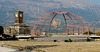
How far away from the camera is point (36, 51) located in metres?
35.2

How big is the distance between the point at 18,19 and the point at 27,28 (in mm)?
15068

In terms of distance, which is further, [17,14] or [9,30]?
[17,14]

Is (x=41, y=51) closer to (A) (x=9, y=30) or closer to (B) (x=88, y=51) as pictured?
(B) (x=88, y=51)

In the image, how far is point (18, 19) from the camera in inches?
6929

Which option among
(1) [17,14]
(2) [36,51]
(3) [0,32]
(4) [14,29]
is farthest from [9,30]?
(2) [36,51]

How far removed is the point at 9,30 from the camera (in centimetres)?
16675

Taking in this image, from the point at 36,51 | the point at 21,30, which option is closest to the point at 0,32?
the point at 21,30

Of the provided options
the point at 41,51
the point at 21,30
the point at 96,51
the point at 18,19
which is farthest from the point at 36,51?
the point at 18,19

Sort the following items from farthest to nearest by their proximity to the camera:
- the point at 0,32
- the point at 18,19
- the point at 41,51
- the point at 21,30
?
the point at 18,19 < the point at 21,30 < the point at 0,32 < the point at 41,51

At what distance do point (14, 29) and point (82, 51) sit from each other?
438 ft

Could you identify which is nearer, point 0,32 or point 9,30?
point 0,32

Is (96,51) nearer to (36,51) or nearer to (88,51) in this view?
(88,51)

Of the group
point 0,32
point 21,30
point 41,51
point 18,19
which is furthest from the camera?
point 18,19

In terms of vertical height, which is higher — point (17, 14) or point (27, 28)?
point (17, 14)
